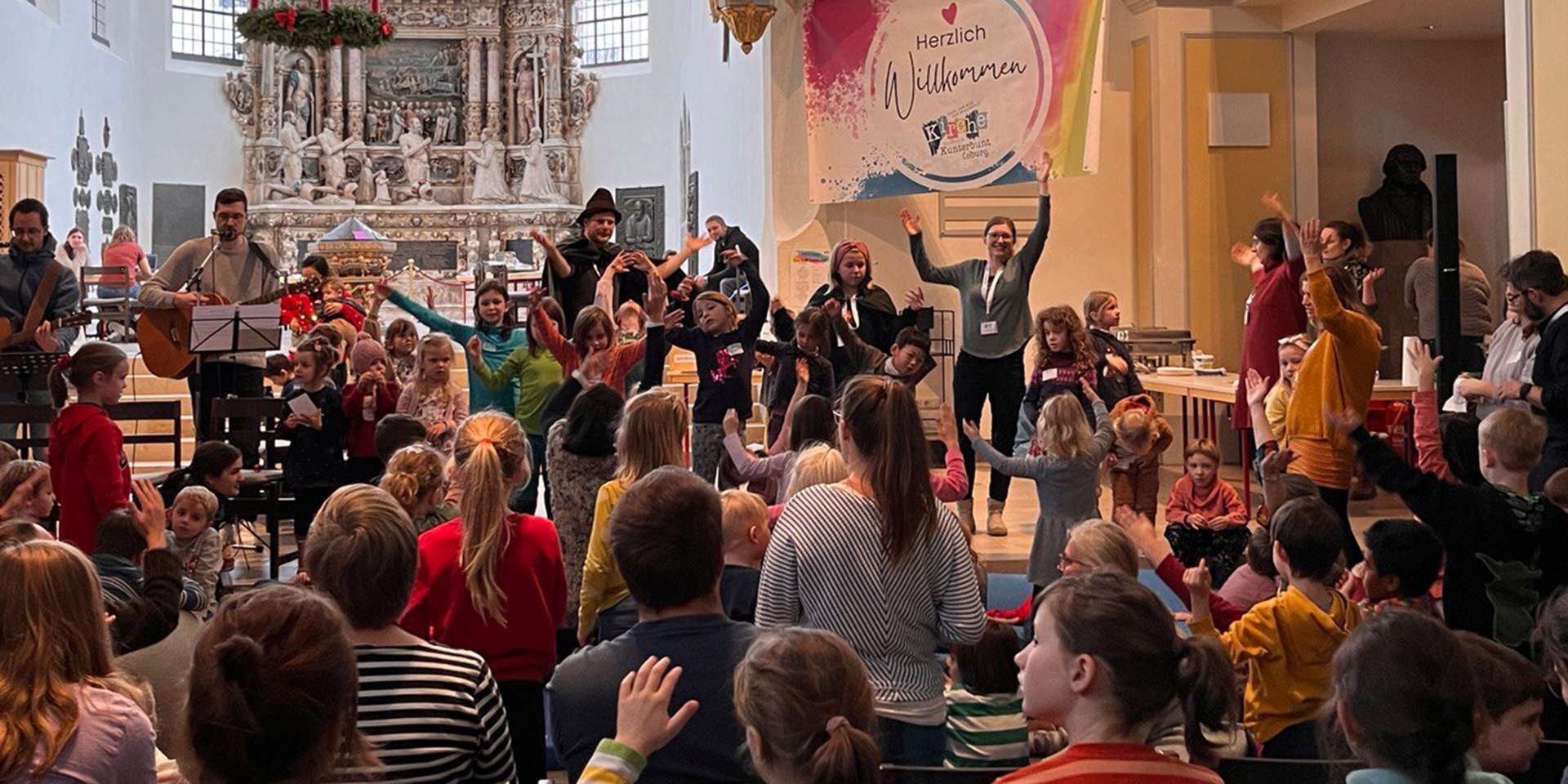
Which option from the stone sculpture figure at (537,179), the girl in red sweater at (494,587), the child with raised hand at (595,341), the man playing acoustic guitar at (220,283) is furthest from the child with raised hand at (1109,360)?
the stone sculpture figure at (537,179)

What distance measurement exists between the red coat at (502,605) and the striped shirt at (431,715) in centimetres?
95

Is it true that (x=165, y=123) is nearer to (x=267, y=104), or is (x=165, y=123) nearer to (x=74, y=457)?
(x=267, y=104)

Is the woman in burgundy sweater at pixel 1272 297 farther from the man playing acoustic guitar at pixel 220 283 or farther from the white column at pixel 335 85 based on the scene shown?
the white column at pixel 335 85

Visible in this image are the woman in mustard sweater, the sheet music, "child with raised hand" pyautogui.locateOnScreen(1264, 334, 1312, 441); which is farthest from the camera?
the sheet music

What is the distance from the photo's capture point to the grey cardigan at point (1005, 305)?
7.85 m

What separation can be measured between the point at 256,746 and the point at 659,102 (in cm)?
2114

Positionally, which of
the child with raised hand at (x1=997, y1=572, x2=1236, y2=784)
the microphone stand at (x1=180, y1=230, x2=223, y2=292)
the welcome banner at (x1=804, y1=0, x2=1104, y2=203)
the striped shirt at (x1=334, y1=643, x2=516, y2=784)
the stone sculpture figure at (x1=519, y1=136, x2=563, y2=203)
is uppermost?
the stone sculpture figure at (x1=519, y1=136, x2=563, y2=203)

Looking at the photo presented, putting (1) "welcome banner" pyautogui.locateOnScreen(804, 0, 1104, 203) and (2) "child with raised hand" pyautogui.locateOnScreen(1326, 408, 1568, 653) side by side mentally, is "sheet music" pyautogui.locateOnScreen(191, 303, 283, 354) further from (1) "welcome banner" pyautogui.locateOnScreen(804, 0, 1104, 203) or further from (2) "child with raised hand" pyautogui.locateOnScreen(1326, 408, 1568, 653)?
(2) "child with raised hand" pyautogui.locateOnScreen(1326, 408, 1568, 653)

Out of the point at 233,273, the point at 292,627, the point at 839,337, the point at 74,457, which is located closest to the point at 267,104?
the point at 233,273

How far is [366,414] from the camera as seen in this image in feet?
23.6

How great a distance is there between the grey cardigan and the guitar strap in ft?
14.4

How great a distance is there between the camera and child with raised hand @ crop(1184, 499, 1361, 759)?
10.9ft

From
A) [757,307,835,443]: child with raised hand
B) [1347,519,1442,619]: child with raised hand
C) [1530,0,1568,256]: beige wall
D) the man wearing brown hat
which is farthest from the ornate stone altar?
[1347,519,1442,619]: child with raised hand

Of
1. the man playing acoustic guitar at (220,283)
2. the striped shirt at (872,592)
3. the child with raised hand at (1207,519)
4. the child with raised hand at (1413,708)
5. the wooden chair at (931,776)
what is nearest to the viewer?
the child with raised hand at (1413,708)
